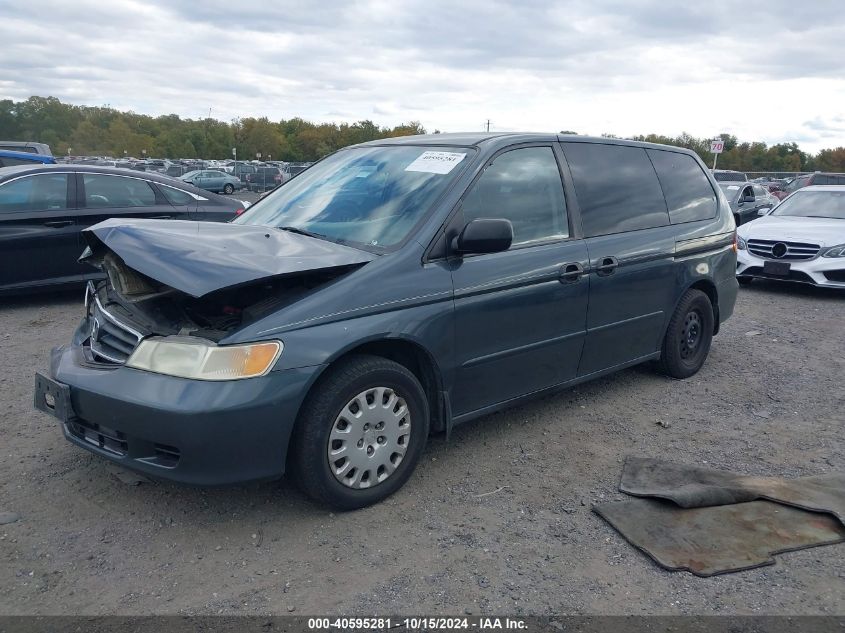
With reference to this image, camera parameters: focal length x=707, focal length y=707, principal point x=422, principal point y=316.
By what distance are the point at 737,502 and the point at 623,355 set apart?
1.51 metres

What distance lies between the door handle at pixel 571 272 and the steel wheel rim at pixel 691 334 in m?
1.57

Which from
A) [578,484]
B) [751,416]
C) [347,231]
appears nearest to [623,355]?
[751,416]

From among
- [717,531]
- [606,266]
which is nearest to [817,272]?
[606,266]

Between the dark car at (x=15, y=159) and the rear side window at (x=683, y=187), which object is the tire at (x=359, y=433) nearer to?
the rear side window at (x=683, y=187)

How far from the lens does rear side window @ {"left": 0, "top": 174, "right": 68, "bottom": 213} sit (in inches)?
284

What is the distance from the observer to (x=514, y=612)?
271 centimetres

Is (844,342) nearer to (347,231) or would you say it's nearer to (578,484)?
(578,484)

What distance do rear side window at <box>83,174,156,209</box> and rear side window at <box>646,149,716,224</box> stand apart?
556 cm

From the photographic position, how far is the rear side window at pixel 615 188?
4.56 metres

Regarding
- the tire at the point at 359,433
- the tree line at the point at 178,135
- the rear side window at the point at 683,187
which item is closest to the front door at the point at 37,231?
the tire at the point at 359,433

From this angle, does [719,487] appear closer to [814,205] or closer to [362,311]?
[362,311]

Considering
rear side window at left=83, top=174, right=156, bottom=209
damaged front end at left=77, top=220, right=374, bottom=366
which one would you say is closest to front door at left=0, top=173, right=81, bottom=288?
rear side window at left=83, top=174, right=156, bottom=209

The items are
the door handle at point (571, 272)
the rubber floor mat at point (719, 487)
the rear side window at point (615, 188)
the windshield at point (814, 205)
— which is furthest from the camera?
the windshield at point (814, 205)

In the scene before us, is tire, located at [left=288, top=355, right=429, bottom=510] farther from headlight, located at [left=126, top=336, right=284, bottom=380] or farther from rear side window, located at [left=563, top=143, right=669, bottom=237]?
rear side window, located at [left=563, top=143, right=669, bottom=237]
